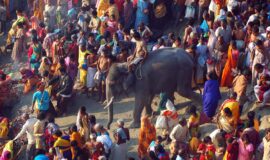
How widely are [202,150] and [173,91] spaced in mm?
3329

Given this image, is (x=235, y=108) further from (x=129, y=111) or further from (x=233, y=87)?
(x=129, y=111)

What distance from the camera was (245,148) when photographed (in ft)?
52.0

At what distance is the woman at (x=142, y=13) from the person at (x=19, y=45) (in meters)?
3.35

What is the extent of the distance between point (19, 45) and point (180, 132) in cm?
805

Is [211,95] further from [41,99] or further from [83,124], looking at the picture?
[41,99]

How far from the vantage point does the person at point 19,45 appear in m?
23.4

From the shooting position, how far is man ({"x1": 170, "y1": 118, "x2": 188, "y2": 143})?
666 inches

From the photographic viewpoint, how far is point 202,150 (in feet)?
53.1

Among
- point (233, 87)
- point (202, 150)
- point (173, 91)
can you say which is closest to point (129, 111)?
point (173, 91)

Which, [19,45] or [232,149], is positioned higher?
[19,45]

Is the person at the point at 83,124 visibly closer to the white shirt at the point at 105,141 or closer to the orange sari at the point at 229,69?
the white shirt at the point at 105,141

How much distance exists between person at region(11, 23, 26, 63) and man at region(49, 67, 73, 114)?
144 inches

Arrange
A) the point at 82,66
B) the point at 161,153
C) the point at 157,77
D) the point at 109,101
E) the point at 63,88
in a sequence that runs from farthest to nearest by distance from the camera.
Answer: the point at 82,66
the point at 63,88
the point at 109,101
the point at 157,77
the point at 161,153

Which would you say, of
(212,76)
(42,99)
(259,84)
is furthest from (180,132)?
(42,99)
